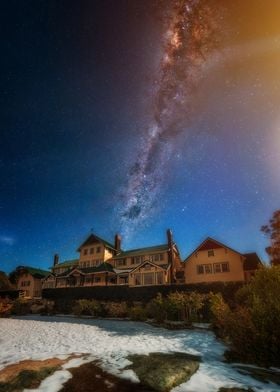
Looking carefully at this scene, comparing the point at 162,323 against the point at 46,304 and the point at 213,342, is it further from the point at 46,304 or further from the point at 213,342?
the point at 46,304

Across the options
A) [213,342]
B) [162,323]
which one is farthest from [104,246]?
[213,342]

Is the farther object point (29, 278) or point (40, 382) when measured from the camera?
point (29, 278)

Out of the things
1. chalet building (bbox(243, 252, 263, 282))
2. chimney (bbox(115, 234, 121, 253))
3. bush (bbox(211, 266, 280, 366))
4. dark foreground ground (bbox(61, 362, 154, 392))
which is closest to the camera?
dark foreground ground (bbox(61, 362, 154, 392))

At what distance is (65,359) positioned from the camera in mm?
8430

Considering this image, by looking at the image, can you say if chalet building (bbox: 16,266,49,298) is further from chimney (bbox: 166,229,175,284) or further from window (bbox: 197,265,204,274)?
window (bbox: 197,265,204,274)

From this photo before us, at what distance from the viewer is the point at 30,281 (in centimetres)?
5844

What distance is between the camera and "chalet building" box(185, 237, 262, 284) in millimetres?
32594

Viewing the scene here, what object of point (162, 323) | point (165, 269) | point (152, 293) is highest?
point (165, 269)

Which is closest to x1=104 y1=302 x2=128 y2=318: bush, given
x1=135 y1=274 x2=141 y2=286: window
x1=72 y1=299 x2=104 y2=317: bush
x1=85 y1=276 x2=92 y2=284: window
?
x1=72 y1=299 x2=104 y2=317: bush

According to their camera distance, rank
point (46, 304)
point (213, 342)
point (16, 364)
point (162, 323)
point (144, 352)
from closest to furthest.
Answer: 1. point (16, 364)
2. point (144, 352)
3. point (213, 342)
4. point (162, 323)
5. point (46, 304)

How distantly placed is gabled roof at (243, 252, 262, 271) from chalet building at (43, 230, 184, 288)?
37.4ft

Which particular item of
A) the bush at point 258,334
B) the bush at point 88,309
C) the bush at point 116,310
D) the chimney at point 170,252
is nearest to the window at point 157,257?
the chimney at point 170,252

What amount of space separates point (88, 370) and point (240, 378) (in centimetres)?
440

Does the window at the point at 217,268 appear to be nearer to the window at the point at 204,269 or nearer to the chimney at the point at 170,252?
the window at the point at 204,269
